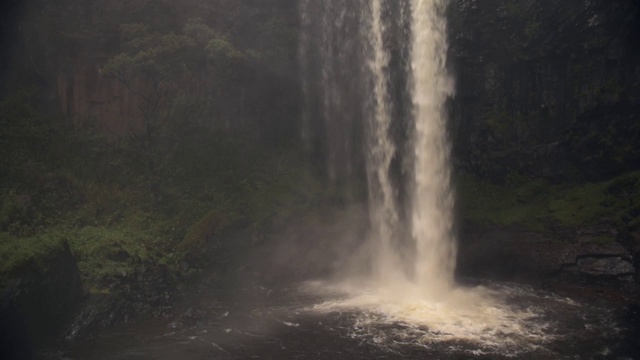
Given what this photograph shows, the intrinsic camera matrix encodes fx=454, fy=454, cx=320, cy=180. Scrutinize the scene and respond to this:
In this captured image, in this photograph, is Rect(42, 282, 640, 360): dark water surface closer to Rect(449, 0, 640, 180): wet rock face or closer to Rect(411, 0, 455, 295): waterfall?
Rect(411, 0, 455, 295): waterfall

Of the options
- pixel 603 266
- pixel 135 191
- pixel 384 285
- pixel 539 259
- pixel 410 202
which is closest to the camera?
pixel 603 266

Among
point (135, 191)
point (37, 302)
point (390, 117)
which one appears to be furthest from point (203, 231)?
point (390, 117)

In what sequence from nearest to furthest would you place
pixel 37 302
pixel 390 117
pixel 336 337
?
pixel 37 302, pixel 336 337, pixel 390 117

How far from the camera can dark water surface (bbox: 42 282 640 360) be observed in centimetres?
1570

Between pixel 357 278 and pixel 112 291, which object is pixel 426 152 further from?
pixel 112 291

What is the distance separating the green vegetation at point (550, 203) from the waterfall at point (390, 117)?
227cm

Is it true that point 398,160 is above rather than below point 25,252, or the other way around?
above

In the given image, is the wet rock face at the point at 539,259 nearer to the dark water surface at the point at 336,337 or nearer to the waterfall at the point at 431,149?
the waterfall at the point at 431,149

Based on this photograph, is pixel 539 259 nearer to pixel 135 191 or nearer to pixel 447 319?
pixel 447 319

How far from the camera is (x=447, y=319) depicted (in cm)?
1844

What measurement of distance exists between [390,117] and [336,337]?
52.5 feet

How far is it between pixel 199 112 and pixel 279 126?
5.71 metres

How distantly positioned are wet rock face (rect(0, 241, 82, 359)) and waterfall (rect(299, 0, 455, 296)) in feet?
49.2

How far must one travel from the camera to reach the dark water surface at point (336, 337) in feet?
51.5
